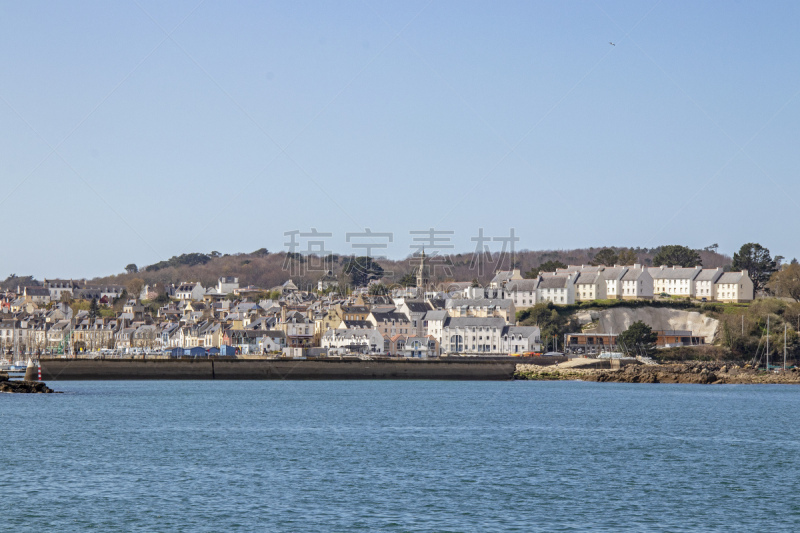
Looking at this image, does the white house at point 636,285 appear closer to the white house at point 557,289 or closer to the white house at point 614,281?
the white house at point 614,281

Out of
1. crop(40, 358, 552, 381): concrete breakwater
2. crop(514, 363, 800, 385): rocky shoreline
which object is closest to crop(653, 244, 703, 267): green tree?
crop(514, 363, 800, 385): rocky shoreline

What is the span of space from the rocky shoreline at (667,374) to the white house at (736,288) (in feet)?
119

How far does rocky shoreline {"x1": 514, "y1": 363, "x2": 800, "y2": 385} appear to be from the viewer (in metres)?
80.9

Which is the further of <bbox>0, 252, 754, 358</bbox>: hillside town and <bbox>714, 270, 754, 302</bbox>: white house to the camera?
<bbox>714, 270, 754, 302</bbox>: white house

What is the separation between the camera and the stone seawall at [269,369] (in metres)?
76.0

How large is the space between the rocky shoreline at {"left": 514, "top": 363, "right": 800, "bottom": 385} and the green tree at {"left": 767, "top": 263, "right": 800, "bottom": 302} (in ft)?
114

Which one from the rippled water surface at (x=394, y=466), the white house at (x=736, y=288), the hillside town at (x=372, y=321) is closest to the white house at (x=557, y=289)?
the hillside town at (x=372, y=321)

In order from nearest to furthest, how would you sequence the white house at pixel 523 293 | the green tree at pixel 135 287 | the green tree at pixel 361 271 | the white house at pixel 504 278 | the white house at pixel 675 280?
1. the white house at pixel 523 293
2. the white house at pixel 675 280
3. the white house at pixel 504 278
4. the green tree at pixel 361 271
5. the green tree at pixel 135 287

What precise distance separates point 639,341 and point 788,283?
32589 mm

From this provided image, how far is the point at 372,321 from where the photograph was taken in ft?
371

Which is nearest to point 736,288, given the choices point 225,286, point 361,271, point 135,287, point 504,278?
point 504,278

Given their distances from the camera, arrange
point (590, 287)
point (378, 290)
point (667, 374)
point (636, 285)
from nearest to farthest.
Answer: point (667, 374) → point (636, 285) → point (590, 287) → point (378, 290)

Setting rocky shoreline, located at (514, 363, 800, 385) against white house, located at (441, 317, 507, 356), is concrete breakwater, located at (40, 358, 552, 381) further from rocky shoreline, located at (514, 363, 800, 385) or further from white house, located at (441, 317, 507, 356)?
white house, located at (441, 317, 507, 356)

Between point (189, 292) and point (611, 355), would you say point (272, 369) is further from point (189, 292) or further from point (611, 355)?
point (189, 292)
